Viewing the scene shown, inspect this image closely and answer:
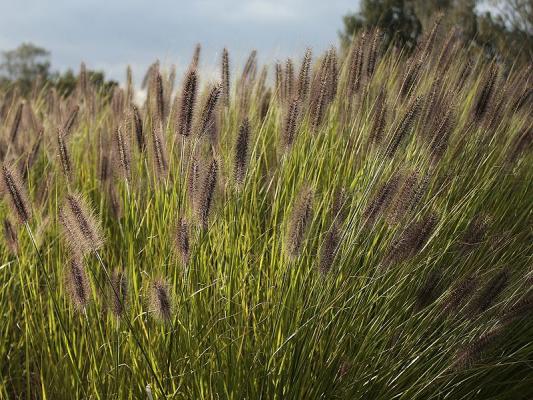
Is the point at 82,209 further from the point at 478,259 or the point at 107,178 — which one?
the point at 478,259

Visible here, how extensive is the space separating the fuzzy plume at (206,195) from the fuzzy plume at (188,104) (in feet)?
0.82

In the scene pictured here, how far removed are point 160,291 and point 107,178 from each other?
1030 mm

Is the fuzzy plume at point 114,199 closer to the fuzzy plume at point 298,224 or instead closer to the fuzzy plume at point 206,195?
the fuzzy plume at point 206,195

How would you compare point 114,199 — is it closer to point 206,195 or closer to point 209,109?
point 209,109

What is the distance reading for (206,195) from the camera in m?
2.21

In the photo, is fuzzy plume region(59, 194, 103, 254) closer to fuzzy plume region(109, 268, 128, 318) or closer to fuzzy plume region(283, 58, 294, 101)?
fuzzy plume region(109, 268, 128, 318)

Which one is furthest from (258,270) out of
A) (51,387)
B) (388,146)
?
(51,387)

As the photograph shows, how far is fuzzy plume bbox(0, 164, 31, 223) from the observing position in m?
2.36

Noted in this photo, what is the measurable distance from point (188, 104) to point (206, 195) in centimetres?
33

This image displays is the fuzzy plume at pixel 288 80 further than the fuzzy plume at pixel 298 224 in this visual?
Yes

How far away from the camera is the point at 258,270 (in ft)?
8.66

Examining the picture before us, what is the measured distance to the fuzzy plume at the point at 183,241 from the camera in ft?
7.11

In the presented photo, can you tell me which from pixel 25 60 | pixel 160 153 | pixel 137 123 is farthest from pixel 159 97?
pixel 25 60

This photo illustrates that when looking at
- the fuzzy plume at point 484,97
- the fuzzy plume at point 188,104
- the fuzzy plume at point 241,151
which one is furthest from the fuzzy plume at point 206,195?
the fuzzy plume at point 484,97
